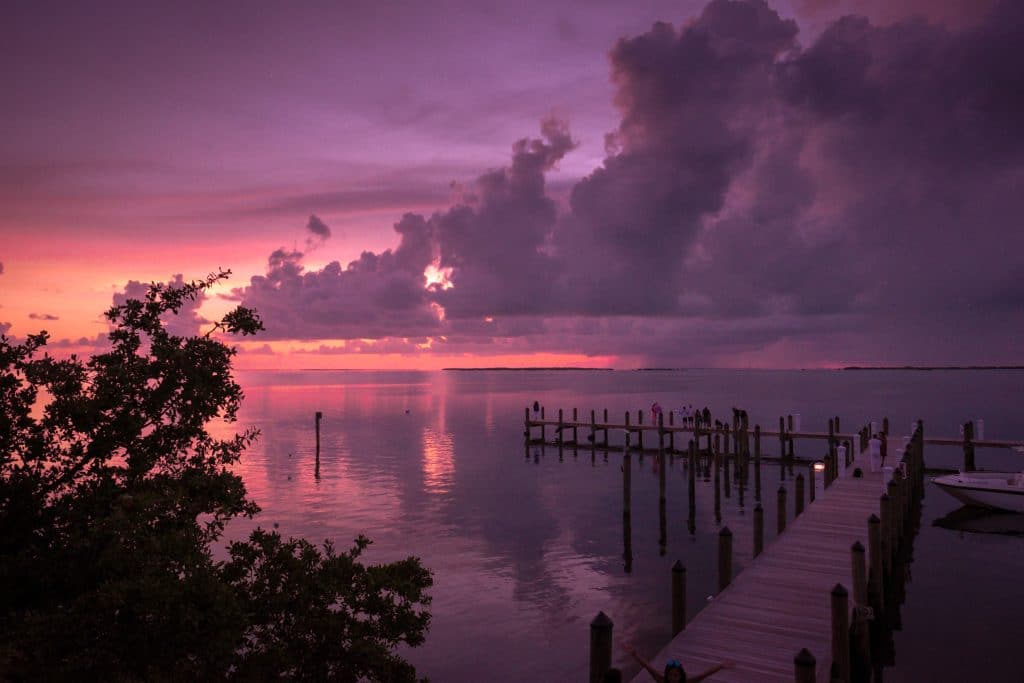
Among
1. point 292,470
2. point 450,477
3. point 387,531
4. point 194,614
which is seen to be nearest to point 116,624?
point 194,614

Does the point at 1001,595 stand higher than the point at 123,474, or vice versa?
the point at 123,474

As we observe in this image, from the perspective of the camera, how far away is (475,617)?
70.2 feet

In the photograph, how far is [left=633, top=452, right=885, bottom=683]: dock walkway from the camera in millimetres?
11570

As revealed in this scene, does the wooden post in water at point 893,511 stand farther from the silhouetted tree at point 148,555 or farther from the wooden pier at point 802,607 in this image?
the silhouetted tree at point 148,555

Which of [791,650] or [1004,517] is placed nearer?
[791,650]

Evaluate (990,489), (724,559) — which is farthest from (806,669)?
(990,489)

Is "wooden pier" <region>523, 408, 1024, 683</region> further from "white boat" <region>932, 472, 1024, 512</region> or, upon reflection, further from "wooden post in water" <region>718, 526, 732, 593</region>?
"white boat" <region>932, 472, 1024, 512</region>

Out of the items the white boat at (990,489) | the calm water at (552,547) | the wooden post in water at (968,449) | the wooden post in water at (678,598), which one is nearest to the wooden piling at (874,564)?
the calm water at (552,547)

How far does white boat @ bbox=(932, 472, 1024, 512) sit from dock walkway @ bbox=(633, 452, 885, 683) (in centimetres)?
1565

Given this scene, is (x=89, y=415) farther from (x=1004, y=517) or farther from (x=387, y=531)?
(x=1004, y=517)

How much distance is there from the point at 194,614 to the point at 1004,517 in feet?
118

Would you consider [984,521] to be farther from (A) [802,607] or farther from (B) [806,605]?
(A) [802,607]

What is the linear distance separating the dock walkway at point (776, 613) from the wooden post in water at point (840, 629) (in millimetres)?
181

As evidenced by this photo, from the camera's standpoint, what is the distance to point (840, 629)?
1179cm
